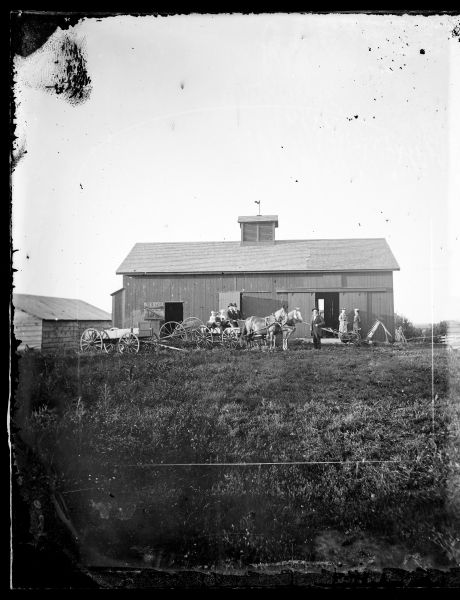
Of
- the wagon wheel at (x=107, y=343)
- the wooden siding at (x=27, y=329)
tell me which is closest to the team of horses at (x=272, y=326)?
the wagon wheel at (x=107, y=343)

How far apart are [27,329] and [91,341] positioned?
34cm

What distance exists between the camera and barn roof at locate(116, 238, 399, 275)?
222 centimetres

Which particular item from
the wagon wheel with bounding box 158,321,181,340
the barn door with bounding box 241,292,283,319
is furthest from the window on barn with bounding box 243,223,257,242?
the wagon wheel with bounding box 158,321,181,340

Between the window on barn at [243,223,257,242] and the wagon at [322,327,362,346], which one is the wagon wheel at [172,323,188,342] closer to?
the window on barn at [243,223,257,242]

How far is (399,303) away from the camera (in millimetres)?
2223

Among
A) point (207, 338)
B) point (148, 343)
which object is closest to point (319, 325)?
point (207, 338)

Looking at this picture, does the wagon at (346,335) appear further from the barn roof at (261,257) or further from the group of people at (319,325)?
the barn roof at (261,257)

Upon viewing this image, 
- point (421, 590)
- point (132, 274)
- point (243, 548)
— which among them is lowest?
point (421, 590)

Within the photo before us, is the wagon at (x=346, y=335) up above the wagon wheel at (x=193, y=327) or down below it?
below

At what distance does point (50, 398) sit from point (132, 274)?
0.88 meters

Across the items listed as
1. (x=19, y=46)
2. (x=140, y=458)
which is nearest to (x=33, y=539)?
(x=140, y=458)

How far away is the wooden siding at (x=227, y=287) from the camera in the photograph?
2.26 metres

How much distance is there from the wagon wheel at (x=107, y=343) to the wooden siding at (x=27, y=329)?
0.34m

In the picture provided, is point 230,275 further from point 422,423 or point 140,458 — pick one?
point 422,423
